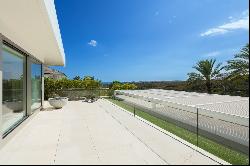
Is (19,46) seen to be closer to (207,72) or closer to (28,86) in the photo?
(28,86)

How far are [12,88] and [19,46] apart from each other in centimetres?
174

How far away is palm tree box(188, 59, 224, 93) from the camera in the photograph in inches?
1129

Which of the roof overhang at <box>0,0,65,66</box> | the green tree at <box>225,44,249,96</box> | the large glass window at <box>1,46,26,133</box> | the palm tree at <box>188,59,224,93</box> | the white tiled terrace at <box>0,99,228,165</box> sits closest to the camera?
the roof overhang at <box>0,0,65,66</box>

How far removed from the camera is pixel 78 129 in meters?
10.6

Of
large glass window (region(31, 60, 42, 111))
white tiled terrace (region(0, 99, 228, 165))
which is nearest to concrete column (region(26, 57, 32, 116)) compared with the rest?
large glass window (region(31, 60, 42, 111))

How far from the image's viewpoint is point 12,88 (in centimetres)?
1049

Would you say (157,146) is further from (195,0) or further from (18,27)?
(195,0)

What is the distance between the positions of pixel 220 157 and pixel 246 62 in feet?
52.1

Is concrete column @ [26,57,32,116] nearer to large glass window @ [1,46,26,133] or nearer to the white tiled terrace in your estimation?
large glass window @ [1,46,26,133]

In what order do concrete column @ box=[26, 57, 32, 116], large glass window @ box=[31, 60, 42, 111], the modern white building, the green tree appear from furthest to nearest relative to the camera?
the green tree → large glass window @ box=[31, 60, 42, 111] → concrete column @ box=[26, 57, 32, 116] → the modern white building

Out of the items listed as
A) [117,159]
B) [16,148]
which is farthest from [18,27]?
[117,159]

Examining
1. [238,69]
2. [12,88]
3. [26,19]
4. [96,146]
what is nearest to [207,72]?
[238,69]

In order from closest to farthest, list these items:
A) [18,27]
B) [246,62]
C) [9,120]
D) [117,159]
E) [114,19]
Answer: [117,159] < [18,27] < [9,120] < [246,62] < [114,19]

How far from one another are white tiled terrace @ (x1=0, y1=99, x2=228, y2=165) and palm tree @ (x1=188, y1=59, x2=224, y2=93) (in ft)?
62.8
